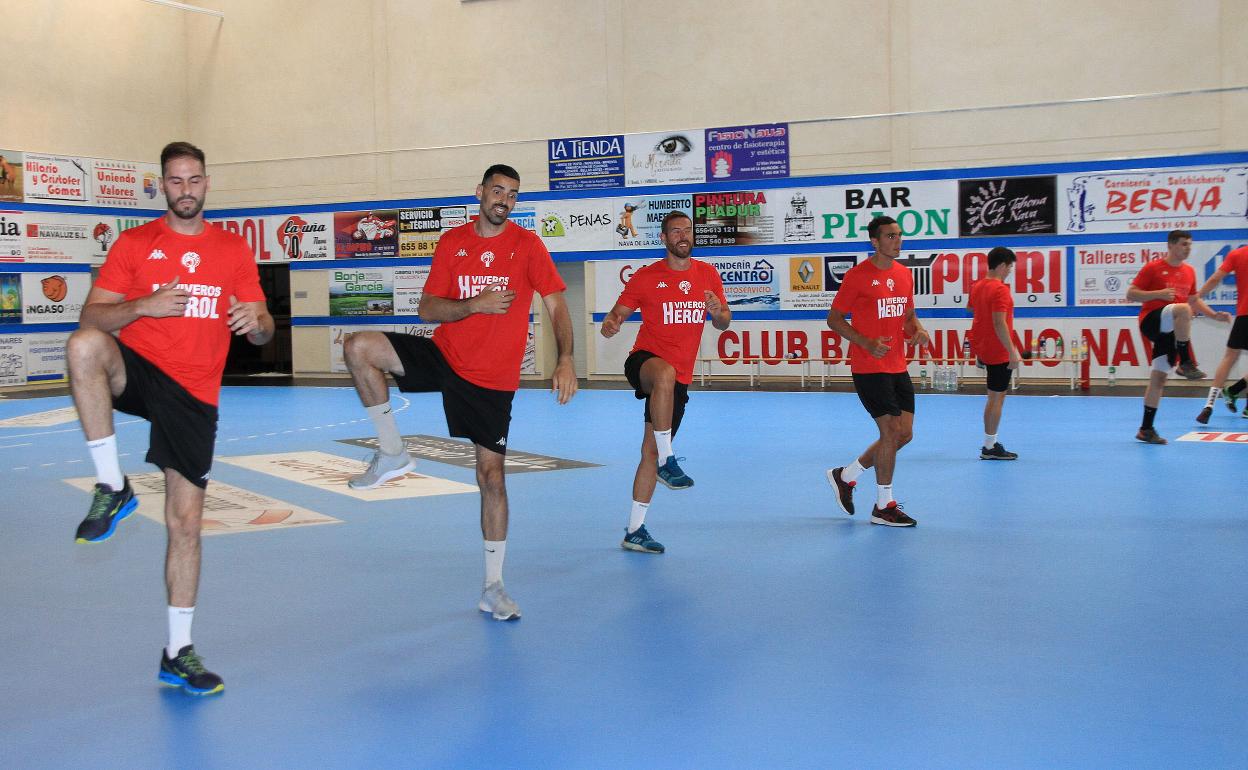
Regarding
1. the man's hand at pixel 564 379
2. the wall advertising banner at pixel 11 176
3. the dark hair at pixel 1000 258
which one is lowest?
the man's hand at pixel 564 379

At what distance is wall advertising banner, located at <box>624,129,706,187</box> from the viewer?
21547 mm

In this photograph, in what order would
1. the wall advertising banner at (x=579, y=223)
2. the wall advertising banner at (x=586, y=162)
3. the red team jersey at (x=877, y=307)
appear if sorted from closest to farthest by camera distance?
1. the red team jersey at (x=877, y=307)
2. the wall advertising banner at (x=586, y=162)
3. the wall advertising banner at (x=579, y=223)

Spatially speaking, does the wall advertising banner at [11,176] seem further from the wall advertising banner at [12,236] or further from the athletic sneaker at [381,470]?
the athletic sneaker at [381,470]

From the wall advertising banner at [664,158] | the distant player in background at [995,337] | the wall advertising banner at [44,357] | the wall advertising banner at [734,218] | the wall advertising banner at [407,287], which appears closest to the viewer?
the distant player in background at [995,337]

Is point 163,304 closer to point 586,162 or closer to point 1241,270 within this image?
point 1241,270

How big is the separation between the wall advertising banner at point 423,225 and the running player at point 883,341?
1612 centimetres

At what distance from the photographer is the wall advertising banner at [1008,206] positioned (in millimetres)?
19156

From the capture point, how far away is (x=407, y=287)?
79.1 ft

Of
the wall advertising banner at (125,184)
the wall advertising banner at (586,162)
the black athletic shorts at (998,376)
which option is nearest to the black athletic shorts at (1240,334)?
the black athletic shorts at (998,376)

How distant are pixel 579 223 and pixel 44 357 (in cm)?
1134

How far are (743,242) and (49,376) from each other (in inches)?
570

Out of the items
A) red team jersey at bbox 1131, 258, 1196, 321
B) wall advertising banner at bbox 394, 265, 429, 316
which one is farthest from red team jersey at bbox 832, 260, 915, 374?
wall advertising banner at bbox 394, 265, 429, 316

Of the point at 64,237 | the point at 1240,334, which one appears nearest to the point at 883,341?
the point at 1240,334

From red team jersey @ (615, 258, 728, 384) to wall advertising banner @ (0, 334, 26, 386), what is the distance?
1927 centimetres
